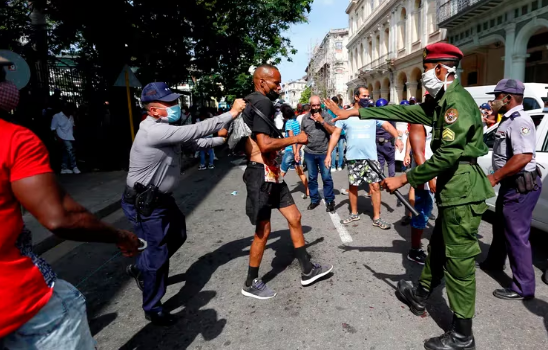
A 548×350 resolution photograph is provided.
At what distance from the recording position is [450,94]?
251cm

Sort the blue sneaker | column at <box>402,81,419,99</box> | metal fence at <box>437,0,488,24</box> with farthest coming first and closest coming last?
column at <box>402,81,419,99</box> < metal fence at <box>437,0,488,24</box> < the blue sneaker

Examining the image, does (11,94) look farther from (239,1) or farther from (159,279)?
(239,1)

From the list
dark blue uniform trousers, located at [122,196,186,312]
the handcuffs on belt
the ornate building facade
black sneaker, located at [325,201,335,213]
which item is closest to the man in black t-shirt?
dark blue uniform trousers, located at [122,196,186,312]

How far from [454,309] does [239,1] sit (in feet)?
58.4

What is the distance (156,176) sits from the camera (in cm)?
308

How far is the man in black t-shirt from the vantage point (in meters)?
3.15

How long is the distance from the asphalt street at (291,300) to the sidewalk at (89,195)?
216 millimetres

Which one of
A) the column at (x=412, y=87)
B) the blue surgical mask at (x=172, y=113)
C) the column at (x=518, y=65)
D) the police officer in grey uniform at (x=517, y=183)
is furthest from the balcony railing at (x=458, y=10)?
the blue surgical mask at (x=172, y=113)

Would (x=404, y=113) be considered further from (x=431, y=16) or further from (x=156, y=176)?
(x=431, y=16)

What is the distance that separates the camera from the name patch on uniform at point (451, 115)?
240 cm

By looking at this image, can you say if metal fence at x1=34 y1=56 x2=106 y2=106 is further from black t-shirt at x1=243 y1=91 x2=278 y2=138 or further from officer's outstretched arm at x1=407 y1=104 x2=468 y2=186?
officer's outstretched arm at x1=407 y1=104 x2=468 y2=186

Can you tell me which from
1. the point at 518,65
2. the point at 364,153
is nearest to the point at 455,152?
the point at 364,153

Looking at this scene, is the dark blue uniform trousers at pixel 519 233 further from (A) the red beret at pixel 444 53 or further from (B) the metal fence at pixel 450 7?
(B) the metal fence at pixel 450 7

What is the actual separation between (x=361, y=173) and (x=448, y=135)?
3217 mm
